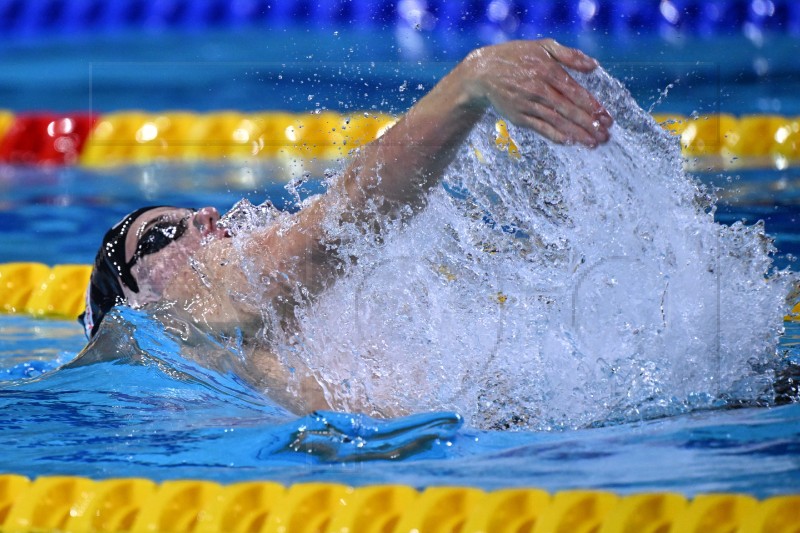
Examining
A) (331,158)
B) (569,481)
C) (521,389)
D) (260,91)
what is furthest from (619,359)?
(260,91)

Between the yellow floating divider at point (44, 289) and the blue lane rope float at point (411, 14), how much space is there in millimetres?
2879

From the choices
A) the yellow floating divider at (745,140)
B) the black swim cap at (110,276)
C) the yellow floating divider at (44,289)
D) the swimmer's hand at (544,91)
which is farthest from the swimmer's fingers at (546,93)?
the yellow floating divider at (745,140)

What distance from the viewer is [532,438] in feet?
6.48

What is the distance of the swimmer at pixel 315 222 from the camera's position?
1.70m

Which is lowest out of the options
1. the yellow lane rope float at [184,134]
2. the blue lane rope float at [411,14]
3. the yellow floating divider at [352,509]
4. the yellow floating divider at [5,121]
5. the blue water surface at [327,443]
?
the yellow floating divider at [352,509]

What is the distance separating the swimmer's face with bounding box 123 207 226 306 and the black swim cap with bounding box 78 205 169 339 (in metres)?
0.02

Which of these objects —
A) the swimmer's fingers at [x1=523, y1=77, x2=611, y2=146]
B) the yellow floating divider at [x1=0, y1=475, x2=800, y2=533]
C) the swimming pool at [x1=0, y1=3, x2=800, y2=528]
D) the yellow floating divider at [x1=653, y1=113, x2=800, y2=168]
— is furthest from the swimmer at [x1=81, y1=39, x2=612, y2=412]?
the yellow floating divider at [x1=653, y1=113, x2=800, y2=168]

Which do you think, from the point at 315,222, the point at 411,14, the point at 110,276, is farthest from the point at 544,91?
the point at 411,14

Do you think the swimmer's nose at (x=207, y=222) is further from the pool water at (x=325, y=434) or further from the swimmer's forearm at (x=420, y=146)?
the swimmer's forearm at (x=420, y=146)

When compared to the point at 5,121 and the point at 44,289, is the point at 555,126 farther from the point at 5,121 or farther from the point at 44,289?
the point at 5,121

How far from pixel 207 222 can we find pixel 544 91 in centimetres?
87

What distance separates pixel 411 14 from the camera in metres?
6.00

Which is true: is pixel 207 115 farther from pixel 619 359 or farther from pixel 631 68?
pixel 619 359

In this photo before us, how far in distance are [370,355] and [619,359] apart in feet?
1.60
